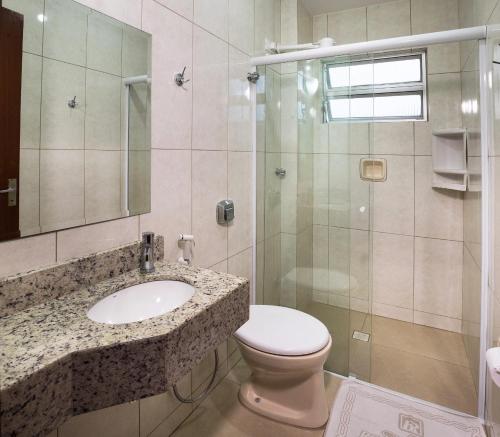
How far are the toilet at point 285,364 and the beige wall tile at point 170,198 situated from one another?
0.55m

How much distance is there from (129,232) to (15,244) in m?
0.40

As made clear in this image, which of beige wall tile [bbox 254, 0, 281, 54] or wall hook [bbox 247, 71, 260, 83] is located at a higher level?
beige wall tile [bbox 254, 0, 281, 54]

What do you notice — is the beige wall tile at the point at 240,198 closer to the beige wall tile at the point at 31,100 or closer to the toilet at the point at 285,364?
the toilet at the point at 285,364

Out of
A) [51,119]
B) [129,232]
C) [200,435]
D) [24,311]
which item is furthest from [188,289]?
[200,435]

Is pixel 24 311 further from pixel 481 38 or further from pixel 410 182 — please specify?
pixel 410 182

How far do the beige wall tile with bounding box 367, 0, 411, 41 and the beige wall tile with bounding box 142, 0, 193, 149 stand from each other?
1.79m

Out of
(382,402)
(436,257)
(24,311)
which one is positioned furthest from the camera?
(436,257)

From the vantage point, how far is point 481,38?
5.03ft

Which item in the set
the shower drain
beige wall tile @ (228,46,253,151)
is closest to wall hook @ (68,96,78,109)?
beige wall tile @ (228,46,253,151)

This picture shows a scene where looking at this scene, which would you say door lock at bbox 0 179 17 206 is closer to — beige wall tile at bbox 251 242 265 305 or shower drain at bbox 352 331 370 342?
beige wall tile at bbox 251 242 265 305

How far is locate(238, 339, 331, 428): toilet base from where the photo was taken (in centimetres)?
141

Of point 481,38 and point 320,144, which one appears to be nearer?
point 481,38

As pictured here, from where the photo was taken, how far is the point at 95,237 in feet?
3.65

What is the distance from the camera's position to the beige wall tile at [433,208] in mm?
2395
